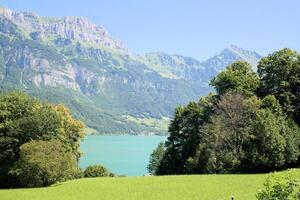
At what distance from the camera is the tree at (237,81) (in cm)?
5591

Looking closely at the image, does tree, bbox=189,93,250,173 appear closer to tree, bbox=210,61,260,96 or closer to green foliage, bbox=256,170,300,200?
tree, bbox=210,61,260,96

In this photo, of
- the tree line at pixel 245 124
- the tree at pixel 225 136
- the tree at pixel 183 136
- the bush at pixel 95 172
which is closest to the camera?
the tree line at pixel 245 124

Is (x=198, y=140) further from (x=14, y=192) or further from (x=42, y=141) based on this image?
(x=14, y=192)

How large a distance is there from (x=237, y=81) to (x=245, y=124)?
7135 millimetres

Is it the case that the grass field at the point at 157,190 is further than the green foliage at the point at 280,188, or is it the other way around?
the grass field at the point at 157,190

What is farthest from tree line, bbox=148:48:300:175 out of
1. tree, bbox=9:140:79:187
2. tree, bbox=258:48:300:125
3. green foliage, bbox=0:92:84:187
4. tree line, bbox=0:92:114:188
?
green foliage, bbox=0:92:84:187

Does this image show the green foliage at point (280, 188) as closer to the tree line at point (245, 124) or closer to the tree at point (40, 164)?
the tree at point (40, 164)

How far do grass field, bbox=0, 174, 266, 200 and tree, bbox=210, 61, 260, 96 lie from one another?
58.0ft

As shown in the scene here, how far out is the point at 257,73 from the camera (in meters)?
59.4

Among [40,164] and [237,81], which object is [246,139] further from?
[40,164]

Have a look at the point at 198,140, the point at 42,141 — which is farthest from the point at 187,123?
the point at 42,141

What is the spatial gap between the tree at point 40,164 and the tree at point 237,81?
23.3m

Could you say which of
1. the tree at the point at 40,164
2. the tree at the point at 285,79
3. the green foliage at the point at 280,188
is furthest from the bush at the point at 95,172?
the green foliage at the point at 280,188

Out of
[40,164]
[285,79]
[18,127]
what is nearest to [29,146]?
[40,164]
